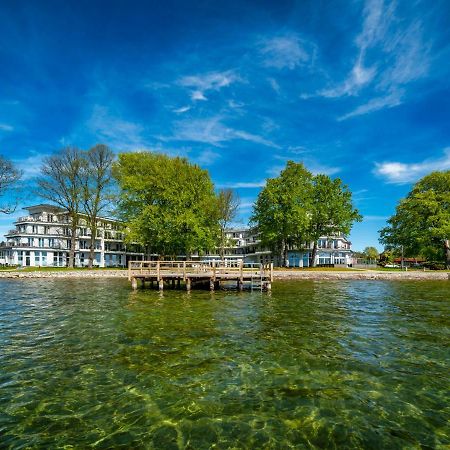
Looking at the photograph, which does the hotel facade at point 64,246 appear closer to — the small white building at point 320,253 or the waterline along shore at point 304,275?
the small white building at point 320,253

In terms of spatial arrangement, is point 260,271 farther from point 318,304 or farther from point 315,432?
point 315,432

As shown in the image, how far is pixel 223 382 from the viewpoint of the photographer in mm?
9117

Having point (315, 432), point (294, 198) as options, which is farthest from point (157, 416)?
point (294, 198)

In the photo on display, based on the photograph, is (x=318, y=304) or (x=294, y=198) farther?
(x=294, y=198)

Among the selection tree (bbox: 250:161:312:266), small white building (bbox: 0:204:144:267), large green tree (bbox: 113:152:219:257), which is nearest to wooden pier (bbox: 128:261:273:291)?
large green tree (bbox: 113:152:219:257)

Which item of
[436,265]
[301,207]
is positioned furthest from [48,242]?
[436,265]

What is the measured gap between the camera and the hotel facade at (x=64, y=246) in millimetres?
76938

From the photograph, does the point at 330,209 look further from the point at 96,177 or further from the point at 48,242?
the point at 48,242

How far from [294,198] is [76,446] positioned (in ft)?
194

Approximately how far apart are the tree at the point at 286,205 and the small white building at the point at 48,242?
31228 mm

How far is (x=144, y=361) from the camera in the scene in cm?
1079

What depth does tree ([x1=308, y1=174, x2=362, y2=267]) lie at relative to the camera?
211ft

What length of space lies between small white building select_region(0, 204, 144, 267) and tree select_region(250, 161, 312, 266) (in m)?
31.2

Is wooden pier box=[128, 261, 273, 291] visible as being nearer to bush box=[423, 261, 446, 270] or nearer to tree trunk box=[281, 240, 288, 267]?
tree trunk box=[281, 240, 288, 267]
